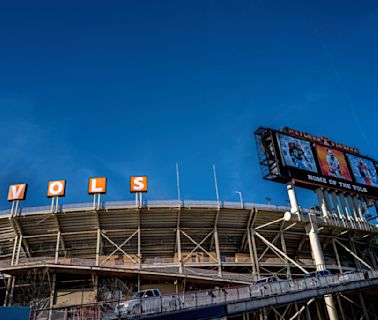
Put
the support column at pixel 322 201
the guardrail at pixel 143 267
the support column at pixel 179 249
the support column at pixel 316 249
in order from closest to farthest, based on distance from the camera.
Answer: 1. the guardrail at pixel 143 267
2. the support column at pixel 316 249
3. the support column at pixel 179 249
4. the support column at pixel 322 201

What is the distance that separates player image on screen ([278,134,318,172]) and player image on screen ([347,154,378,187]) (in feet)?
28.1

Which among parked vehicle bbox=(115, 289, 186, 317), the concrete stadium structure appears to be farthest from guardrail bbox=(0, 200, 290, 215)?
parked vehicle bbox=(115, 289, 186, 317)

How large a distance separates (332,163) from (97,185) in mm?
31084

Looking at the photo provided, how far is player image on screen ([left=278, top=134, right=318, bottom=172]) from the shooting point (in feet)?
150

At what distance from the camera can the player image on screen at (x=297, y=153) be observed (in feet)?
150

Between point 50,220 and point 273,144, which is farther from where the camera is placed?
point 273,144

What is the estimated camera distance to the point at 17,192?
141 ft

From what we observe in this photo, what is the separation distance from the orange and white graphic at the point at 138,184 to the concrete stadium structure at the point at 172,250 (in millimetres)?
1790

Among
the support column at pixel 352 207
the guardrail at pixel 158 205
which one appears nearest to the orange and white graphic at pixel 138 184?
the guardrail at pixel 158 205

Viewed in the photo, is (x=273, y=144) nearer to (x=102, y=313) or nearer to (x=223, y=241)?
(x=223, y=241)

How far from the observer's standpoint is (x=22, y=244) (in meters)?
43.9

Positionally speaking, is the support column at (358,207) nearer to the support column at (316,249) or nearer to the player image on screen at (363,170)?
the player image on screen at (363,170)

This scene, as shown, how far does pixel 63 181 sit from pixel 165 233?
13589mm

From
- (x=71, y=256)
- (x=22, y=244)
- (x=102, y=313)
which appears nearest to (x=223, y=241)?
(x=71, y=256)
